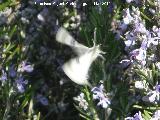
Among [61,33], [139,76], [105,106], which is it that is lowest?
[105,106]

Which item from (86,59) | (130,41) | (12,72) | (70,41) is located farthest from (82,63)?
(12,72)

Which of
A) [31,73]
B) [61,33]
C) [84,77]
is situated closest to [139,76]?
[84,77]

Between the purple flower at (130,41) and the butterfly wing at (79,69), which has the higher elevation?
the purple flower at (130,41)

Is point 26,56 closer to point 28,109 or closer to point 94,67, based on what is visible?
point 28,109

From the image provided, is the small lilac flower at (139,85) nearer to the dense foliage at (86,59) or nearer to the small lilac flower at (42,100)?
the dense foliage at (86,59)

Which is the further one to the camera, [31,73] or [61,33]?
[31,73]

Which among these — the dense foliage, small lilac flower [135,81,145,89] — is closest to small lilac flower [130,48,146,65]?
the dense foliage

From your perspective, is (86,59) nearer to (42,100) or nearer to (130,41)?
(130,41)

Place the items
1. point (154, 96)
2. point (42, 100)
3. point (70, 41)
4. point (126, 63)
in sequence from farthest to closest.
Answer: point (42, 100) < point (70, 41) < point (126, 63) < point (154, 96)

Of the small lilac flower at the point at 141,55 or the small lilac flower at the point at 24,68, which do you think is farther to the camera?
the small lilac flower at the point at 24,68

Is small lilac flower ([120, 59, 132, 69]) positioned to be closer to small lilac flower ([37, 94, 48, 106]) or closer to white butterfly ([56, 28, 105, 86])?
white butterfly ([56, 28, 105, 86])

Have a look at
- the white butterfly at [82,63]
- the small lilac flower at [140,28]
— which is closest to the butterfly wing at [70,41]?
the white butterfly at [82,63]
